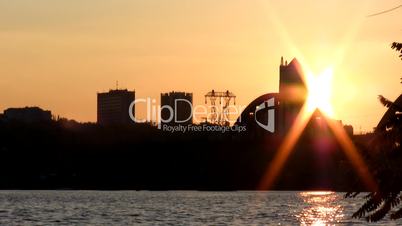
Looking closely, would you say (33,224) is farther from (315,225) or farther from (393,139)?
(393,139)

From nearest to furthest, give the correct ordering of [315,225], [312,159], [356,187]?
1. [356,187]
2. [315,225]
3. [312,159]

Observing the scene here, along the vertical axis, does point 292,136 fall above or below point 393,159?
above

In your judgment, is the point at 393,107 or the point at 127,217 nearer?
the point at 393,107

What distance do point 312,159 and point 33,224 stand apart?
12781cm

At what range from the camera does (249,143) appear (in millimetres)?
198875

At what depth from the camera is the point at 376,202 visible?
3.91 metres

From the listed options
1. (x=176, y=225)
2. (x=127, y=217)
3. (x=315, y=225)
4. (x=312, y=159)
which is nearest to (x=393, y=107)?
(x=176, y=225)

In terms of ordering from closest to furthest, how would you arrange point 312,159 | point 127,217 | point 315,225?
point 315,225
point 127,217
point 312,159

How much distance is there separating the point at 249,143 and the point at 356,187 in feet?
641

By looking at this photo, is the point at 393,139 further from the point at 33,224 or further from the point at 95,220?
the point at 95,220

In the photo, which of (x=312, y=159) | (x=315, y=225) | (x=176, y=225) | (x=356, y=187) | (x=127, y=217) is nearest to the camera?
(x=356, y=187)

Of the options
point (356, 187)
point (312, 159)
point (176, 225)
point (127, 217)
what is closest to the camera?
point (356, 187)

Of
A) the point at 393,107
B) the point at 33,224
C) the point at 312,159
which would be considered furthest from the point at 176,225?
the point at 312,159

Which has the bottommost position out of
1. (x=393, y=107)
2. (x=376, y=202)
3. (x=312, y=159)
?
(x=376, y=202)
